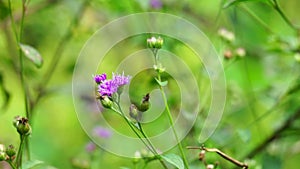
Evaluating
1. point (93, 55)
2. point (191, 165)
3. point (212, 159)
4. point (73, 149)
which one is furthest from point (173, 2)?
point (191, 165)

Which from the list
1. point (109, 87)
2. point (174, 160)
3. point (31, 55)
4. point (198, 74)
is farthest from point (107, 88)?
point (198, 74)

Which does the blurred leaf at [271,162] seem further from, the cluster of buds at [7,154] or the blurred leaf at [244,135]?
the cluster of buds at [7,154]

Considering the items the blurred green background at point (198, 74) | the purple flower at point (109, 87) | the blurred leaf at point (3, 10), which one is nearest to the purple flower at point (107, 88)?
the purple flower at point (109, 87)

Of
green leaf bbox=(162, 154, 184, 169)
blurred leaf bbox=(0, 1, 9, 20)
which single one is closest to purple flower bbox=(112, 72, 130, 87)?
green leaf bbox=(162, 154, 184, 169)

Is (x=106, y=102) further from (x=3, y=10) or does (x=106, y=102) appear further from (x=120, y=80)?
(x=3, y=10)

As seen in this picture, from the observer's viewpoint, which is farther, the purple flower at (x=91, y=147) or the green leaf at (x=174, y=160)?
the purple flower at (x=91, y=147)

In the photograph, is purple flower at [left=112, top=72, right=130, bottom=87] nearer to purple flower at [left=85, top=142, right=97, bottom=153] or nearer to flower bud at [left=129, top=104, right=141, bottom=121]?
flower bud at [left=129, top=104, right=141, bottom=121]

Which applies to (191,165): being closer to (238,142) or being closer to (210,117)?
(210,117)
